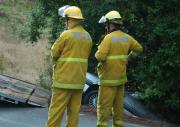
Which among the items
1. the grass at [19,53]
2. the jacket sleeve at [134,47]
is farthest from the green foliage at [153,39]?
the grass at [19,53]

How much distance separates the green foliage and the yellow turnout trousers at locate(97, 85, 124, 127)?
2.63 meters

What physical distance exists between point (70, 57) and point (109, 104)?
3.81 ft

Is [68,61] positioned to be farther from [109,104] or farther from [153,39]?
[153,39]

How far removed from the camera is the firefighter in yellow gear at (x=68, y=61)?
25.2ft

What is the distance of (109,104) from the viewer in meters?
8.38

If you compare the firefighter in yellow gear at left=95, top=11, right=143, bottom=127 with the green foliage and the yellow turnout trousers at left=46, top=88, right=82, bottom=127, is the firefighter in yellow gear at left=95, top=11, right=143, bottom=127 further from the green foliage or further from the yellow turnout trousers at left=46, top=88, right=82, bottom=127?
the green foliage

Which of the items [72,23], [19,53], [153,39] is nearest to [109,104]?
[72,23]

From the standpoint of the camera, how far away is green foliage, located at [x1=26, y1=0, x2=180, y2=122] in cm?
1097

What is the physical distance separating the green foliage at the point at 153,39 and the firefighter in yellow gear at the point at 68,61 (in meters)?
3.46

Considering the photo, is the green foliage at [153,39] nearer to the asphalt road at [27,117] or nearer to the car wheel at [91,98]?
the car wheel at [91,98]

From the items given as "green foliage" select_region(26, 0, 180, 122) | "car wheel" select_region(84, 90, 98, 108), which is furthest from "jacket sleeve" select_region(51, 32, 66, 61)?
"car wheel" select_region(84, 90, 98, 108)

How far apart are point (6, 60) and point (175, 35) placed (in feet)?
39.5

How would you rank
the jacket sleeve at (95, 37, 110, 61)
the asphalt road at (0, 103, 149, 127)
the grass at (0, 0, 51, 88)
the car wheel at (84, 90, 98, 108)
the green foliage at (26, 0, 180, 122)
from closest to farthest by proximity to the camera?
the jacket sleeve at (95, 37, 110, 61)
the asphalt road at (0, 103, 149, 127)
the green foliage at (26, 0, 180, 122)
the car wheel at (84, 90, 98, 108)
the grass at (0, 0, 51, 88)

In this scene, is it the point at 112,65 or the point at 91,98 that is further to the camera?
the point at 91,98
